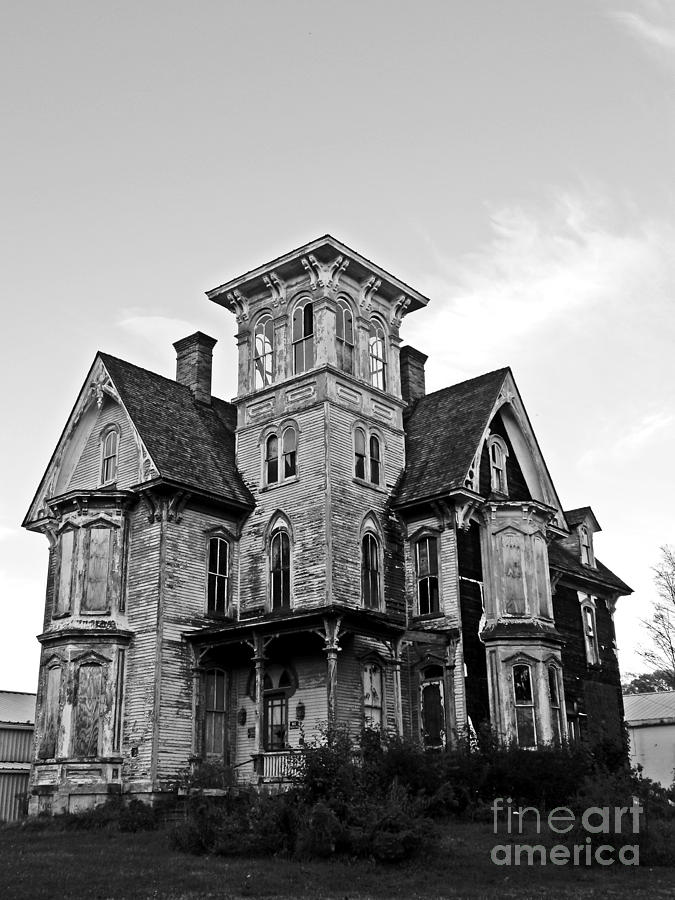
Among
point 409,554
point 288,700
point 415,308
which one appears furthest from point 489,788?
point 415,308

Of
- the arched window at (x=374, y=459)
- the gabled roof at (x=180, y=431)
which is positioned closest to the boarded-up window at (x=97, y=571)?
the gabled roof at (x=180, y=431)

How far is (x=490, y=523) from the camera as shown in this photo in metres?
28.5

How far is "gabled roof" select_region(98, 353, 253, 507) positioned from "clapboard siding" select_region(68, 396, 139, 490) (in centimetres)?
73

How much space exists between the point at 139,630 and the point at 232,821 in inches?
400

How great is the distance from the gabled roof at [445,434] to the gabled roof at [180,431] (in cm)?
489

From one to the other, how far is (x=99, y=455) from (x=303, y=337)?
6.80 meters

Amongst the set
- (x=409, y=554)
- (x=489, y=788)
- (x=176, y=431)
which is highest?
(x=176, y=431)

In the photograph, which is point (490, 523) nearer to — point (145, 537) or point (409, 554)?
point (409, 554)

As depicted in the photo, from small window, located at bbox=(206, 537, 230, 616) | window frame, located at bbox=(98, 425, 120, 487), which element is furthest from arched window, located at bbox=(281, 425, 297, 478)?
window frame, located at bbox=(98, 425, 120, 487)

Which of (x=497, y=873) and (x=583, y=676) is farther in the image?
(x=583, y=676)

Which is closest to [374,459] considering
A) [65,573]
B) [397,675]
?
[397,675]

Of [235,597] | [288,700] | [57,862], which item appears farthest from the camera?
[235,597]

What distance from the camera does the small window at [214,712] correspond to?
25.9 m

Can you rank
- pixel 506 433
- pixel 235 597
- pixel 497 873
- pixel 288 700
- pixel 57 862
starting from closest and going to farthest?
pixel 497 873 → pixel 57 862 → pixel 288 700 → pixel 235 597 → pixel 506 433
